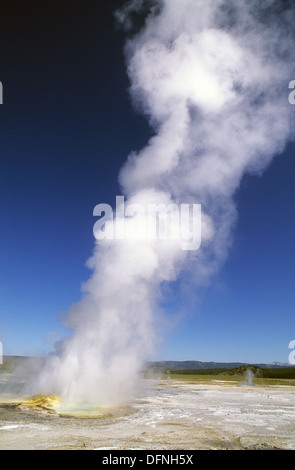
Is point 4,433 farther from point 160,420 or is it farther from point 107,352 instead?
point 107,352

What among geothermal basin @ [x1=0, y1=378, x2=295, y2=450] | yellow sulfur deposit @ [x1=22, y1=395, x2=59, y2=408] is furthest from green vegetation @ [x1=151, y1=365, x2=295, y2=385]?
yellow sulfur deposit @ [x1=22, y1=395, x2=59, y2=408]

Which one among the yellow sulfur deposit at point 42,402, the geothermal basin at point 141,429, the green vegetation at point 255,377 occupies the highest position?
the geothermal basin at point 141,429

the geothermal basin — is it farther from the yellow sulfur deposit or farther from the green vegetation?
the green vegetation

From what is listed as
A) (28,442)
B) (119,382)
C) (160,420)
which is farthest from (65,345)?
(28,442)

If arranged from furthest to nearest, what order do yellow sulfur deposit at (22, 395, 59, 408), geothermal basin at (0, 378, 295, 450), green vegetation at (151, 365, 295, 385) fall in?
green vegetation at (151, 365, 295, 385), yellow sulfur deposit at (22, 395, 59, 408), geothermal basin at (0, 378, 295, 450)

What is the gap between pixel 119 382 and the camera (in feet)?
116

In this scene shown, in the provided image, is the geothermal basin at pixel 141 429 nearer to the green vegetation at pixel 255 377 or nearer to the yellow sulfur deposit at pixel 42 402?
the yellow sulfur deposit at pixel 42 402

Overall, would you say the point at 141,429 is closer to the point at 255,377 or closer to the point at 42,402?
the point at 42,402

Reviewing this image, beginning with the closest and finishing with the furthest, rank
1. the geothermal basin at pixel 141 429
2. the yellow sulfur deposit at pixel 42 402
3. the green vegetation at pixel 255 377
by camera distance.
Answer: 1. the geothermal basin at pixel 141 429
2. the yellow sulfur deposit at pixel 42 402
3. the green vegetation at pixel 255 377

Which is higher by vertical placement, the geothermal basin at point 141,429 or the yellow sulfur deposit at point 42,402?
the geothermal basin at point 141,429

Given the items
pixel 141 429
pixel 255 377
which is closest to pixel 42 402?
pixel 141 429

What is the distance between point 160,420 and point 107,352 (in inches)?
701

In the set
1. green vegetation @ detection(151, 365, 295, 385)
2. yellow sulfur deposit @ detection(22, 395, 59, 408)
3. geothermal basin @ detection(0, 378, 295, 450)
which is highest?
geothermal basin @ detection(0, 378, 295, 450)

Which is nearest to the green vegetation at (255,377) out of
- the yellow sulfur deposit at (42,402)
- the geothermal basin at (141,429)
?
the geothermal basin at (141,429)
